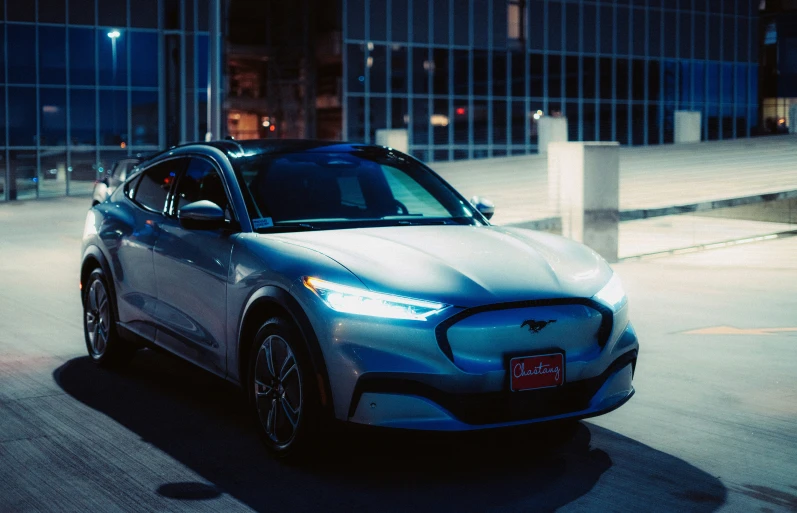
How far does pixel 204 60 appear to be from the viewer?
4266 cm

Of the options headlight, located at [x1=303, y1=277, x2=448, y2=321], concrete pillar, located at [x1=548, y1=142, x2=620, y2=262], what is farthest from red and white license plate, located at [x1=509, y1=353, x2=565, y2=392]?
concrete pillar, located at [x1=548, y1=142, x2=620, y2=262]

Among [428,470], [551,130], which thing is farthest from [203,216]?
[551,130]

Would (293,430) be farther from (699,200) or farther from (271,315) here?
(699,200)

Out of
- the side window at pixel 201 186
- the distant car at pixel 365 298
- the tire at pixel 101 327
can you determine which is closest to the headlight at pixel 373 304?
the distant car at pixel 365 298

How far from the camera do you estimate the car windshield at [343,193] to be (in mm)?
6512

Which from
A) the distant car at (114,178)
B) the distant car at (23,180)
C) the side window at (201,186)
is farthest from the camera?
the distant car at (23,180)

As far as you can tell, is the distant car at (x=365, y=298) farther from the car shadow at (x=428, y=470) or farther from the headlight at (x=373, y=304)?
the car shadow at (x=428, y=470)

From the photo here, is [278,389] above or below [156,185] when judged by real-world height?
below

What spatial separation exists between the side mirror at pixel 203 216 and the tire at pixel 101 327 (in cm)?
184

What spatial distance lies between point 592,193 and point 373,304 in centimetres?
1138

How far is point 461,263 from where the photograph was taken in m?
5.54

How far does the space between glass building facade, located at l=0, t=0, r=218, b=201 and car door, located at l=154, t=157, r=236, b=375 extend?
3420cm

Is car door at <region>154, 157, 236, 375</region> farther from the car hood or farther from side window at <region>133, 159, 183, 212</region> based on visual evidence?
the car hood

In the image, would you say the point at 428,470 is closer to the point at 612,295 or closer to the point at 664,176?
the point at 612,295
